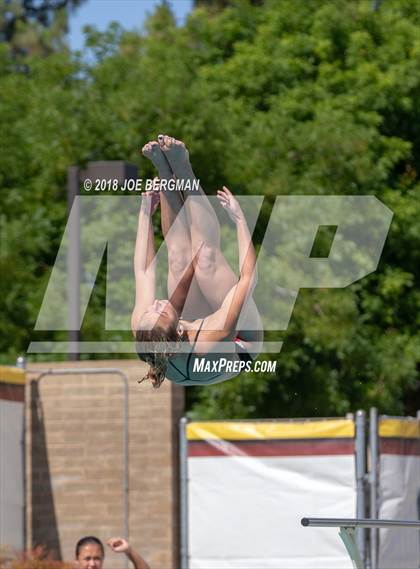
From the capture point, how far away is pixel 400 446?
10398 millimetres

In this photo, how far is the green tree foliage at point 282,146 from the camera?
14.1 m

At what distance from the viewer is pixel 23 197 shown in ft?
50.0

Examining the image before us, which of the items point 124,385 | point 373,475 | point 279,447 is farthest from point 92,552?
point 124,385

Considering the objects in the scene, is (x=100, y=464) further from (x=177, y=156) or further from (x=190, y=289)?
(x=177, y=156)

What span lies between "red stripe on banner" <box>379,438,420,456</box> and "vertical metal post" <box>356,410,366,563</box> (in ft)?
0.72

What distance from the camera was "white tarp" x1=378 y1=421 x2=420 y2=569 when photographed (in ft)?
33.1

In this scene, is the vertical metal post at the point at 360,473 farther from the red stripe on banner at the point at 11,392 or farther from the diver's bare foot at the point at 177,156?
the diver's bare foot at the point at 177,156

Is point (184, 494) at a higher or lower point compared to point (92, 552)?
higher

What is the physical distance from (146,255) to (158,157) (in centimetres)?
55

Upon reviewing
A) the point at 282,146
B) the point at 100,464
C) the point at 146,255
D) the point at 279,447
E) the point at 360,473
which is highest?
the point at 282,146

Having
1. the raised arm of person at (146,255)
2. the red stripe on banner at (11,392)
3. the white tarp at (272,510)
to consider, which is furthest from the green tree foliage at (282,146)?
the raised arm of person at (146,255)

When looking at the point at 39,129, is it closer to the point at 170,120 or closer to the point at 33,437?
the point at 170,120

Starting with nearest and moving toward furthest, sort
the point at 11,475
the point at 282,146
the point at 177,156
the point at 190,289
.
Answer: the point at 177,156 → the point at 190,289 → the point at 11,475 → the point at 282,146

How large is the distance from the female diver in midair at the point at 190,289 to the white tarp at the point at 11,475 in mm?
4482
